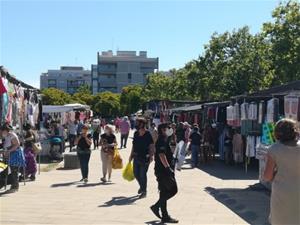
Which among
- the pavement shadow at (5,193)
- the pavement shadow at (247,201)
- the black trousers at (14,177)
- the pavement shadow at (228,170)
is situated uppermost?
the black trousers at (14,177)

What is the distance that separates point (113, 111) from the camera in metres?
107

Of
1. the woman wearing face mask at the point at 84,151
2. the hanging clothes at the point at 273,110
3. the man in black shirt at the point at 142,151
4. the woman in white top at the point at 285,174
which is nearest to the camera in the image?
the woman in white top at the point at 285,174

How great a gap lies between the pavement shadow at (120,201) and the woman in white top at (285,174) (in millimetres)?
5552

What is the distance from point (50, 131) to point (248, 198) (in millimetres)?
12757

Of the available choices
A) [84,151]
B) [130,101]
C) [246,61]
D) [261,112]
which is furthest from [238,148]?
[130,101]

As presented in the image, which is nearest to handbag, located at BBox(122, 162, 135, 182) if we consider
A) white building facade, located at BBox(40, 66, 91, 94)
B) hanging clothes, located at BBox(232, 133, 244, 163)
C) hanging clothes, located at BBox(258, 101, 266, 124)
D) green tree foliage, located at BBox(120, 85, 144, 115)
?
hanging clothes, located at BBox(258, 101, 266, 124)

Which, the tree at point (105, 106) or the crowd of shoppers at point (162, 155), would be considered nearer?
the crowd of shoppers at point (162, 155)

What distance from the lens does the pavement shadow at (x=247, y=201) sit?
9.74 metres

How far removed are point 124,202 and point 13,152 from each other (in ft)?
9.65

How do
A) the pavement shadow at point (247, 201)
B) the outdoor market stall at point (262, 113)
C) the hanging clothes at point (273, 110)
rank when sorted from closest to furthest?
the pavement shadow at point (247, 201)
the outdoor market stall at point (262, 113)
the hanging clothes at point (273, 110)

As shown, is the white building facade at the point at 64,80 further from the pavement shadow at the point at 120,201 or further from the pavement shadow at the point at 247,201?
the pavement shadow at the point at 120,201

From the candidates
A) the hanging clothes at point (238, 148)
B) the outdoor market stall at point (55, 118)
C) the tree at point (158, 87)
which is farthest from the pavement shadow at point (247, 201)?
the tree at point (158, 87)

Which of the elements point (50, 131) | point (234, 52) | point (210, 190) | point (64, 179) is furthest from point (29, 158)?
point (234, 52)

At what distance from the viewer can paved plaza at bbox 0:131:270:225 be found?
9.28 metres
